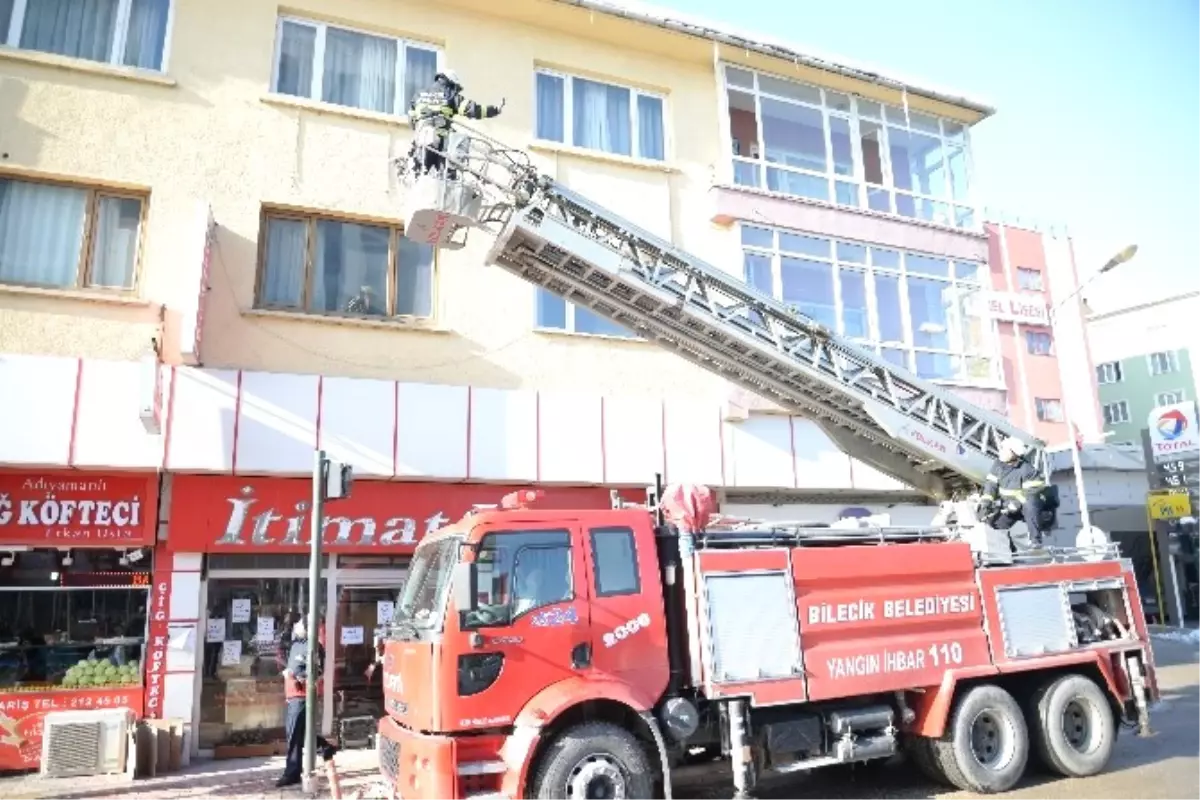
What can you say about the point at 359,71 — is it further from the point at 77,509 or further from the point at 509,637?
the point at 509,637

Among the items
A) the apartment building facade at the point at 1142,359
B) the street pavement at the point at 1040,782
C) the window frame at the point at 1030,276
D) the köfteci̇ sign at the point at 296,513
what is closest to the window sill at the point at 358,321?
the köfteci̇ sign at the point at 296,513

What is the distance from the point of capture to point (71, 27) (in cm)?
1177

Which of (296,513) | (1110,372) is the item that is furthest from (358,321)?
(1110,372)

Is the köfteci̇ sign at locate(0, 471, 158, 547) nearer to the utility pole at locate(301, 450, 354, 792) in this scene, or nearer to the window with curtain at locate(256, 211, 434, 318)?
the window with curtain at locate(256, 211, 434, 318)

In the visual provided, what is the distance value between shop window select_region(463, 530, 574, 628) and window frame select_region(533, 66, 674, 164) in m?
8.78

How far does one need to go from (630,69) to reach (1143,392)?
1666 inches

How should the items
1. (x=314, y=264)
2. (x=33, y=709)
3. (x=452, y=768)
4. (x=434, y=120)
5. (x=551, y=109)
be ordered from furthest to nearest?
(x=551, y=109) < (x=314, y=264) < (x=33, y=709) < (x=434, y=120) < (x=452, y=768)

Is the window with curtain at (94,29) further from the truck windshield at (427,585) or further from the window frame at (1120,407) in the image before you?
the window frame at (1120,407)

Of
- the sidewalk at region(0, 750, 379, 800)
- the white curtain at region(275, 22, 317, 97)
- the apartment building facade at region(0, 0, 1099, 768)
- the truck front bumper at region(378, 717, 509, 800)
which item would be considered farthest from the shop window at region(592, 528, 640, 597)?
the white curtain at region(275, 22, 317, 97)

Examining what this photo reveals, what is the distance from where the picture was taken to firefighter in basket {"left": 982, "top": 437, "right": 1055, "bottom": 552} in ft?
27.9

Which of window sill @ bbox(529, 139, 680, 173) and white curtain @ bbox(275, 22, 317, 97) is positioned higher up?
white curtain @ bbox(275, 22, 317, 97)

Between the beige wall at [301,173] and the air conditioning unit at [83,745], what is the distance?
4421 mm

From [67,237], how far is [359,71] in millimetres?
4823

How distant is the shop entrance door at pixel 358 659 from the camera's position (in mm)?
11227
